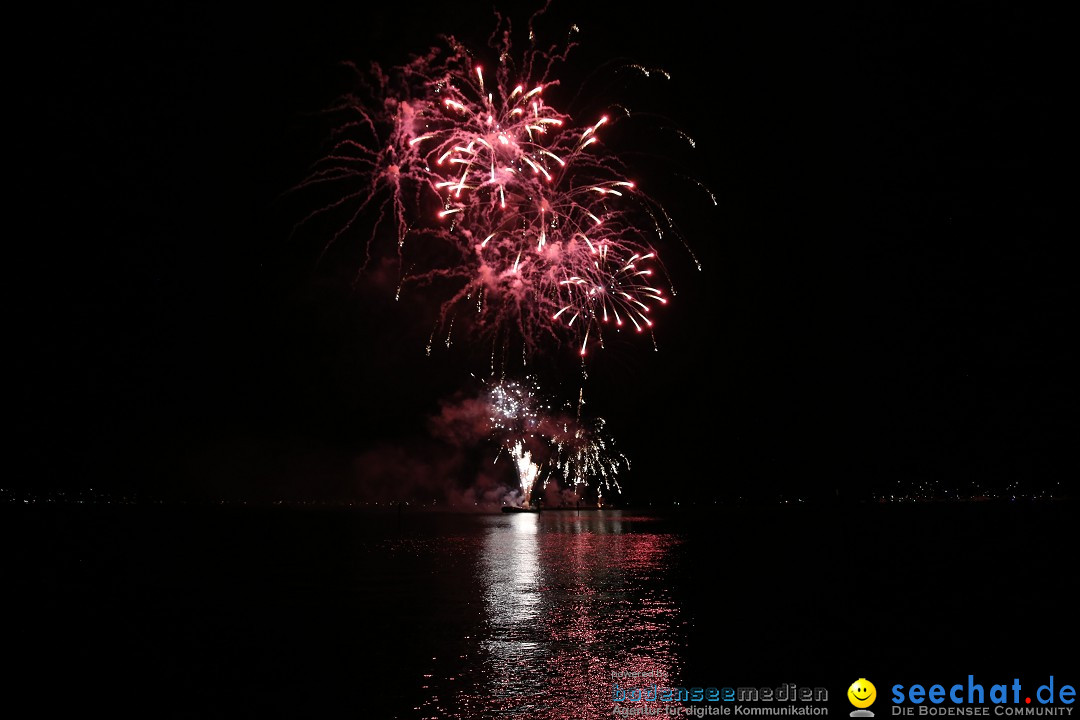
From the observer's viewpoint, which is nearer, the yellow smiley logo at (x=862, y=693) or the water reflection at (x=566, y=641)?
the water reflection at (x=566, y=641)

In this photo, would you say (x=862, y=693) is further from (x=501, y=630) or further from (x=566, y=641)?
(x=501, y=630)

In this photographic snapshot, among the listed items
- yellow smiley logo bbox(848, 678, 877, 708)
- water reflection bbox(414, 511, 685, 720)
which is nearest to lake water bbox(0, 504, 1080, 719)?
water reflection bbox(414, 511, 685, 720)

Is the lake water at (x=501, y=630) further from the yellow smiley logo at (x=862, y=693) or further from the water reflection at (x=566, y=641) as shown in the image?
the yellow smiley logo at (x=862, y=693)

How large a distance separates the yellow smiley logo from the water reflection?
2.32 metres

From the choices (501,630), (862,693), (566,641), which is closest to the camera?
(862,693)

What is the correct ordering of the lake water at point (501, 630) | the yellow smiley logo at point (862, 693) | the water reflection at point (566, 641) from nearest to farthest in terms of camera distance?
1. the water reflection at point (566, 641)
2. the yellow smiley logo at point (862, 693)
3. the lake water at point (501, 630)

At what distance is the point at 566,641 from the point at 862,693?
202 inches

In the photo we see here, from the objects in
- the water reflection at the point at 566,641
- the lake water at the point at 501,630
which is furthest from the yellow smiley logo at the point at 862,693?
the water reflection at the point at 566,641

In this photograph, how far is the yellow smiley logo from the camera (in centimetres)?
1159

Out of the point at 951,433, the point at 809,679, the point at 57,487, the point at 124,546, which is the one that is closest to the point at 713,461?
the point at 951,433

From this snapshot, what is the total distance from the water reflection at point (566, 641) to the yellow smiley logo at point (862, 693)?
7.63 feet

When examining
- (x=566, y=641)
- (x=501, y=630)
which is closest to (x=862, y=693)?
(x=566, y=641)

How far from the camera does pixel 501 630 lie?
16.6 m

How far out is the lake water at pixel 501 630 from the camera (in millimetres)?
12180
